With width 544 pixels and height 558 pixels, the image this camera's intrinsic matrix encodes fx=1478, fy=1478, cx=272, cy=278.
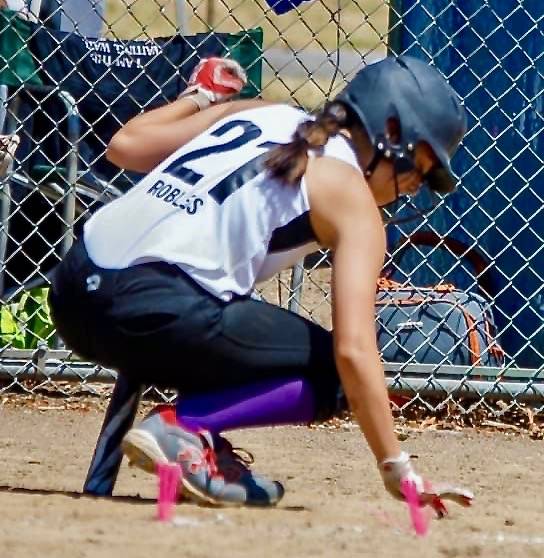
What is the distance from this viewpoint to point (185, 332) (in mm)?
3436

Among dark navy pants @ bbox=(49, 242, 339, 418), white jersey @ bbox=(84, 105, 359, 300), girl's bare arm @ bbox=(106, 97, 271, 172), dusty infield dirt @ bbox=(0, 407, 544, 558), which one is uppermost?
girl's bare arm @ bbox=(106, 97, 271, 172)

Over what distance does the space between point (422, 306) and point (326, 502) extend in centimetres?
181

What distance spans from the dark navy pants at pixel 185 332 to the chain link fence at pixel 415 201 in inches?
76.1

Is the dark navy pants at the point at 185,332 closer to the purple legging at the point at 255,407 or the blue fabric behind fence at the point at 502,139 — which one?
the purple legging at the point at 255,407

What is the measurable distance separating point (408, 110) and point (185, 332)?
2.42 feet

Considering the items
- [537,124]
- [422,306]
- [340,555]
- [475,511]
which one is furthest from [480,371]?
[340,555]

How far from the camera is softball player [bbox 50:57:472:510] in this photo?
339 cm

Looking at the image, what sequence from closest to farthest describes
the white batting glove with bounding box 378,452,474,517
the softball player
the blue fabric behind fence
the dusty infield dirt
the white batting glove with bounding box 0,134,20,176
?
the dusty infield dirt < the white batting glove with bounding box 378,452,474,517 < the softball player < the white batting glove with bounding box 0,134,20,176 < the blue fabric behind fence

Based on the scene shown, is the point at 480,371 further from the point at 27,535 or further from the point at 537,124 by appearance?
the point at 27,535

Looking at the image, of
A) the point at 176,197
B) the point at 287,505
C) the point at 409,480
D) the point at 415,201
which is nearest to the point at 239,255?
the point at 176,197

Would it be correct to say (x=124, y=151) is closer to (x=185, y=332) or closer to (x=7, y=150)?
(x=185, y=332)

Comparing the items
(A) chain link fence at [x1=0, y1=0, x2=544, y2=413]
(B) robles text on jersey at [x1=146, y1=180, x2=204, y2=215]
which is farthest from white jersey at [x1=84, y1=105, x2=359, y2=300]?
(A) chain link fence at [x1=0, y1=0, x2=544, y2=413]

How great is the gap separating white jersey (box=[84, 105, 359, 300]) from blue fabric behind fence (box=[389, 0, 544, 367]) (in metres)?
2.35

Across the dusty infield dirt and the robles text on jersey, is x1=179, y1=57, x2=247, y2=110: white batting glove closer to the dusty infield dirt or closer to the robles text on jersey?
the robles text on jersey
